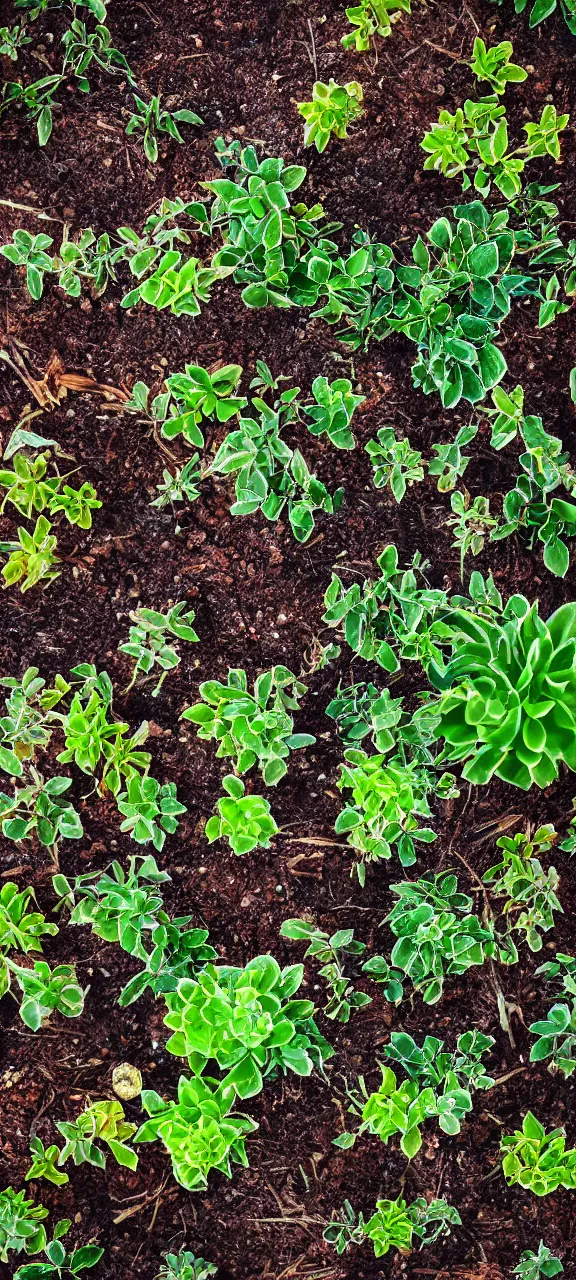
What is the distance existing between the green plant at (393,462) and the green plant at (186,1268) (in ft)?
5.47

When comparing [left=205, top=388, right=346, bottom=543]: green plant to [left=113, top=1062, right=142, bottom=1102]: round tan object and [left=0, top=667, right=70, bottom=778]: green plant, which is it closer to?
[left=0, top=667, right=70, bottom=778]: green plant

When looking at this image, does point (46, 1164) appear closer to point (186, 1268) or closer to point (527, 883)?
point (186, 1268)

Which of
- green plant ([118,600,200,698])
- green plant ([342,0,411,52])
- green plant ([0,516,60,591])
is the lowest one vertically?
green plant ([118,600,200,698])

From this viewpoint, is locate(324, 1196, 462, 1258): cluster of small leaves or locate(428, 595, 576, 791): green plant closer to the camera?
locate(428, 595, 576, 791): green plant

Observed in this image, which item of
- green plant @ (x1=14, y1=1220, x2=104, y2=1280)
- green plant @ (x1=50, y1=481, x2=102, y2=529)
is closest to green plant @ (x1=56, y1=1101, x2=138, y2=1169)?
green plant @ (x1=14, y1=1220, x2=104, y2=1280)

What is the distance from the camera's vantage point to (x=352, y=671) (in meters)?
1.87

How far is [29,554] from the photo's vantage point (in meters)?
1.85

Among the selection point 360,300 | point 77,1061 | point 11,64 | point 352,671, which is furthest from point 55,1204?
point 11,64

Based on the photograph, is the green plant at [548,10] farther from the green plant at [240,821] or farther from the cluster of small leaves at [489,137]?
the green plant at [240,821]

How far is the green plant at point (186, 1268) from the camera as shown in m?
1.80

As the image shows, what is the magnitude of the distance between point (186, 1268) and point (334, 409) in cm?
182

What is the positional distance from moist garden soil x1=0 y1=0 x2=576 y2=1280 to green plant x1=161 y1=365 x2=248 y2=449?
2.5 inches

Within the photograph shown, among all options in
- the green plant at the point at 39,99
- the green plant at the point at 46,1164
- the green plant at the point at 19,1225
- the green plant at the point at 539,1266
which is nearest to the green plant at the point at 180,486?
the green plant at the point at 39,99

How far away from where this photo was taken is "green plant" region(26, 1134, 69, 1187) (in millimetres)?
1838
